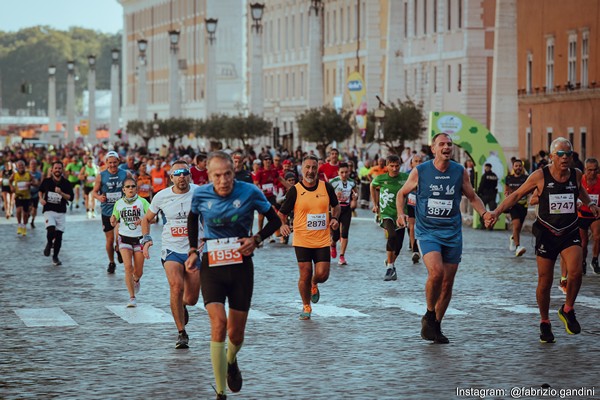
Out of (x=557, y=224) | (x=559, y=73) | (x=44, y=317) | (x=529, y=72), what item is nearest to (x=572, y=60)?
(x=559, y=73)

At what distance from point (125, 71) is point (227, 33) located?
37984 millimetres

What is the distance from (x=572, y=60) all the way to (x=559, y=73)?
1.49 meters

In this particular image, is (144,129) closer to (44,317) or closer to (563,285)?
(563,285)

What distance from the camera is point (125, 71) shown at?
160500mm

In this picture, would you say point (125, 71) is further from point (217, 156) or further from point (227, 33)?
point (217, 156)

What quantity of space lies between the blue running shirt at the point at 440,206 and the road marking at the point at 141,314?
3.30 m

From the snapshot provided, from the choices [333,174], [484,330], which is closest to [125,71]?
[333,174]

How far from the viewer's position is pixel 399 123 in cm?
6003

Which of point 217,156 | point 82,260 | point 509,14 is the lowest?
point 82,260

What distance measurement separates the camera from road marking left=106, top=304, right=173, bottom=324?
1734cm

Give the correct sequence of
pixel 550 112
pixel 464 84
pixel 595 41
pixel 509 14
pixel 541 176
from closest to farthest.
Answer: pixel 541 176 → pixel 509 14 → pixel 595 41 → pixel 550 112 → pixel 464 84

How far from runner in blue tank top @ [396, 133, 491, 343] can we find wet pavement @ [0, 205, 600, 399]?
0.35m

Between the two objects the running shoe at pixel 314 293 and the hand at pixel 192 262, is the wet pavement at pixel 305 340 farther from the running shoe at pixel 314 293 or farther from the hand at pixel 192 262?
the hand at pixel 192 262

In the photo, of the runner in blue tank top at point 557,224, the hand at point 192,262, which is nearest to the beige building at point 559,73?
the runner in blue tank top at point 557,224
